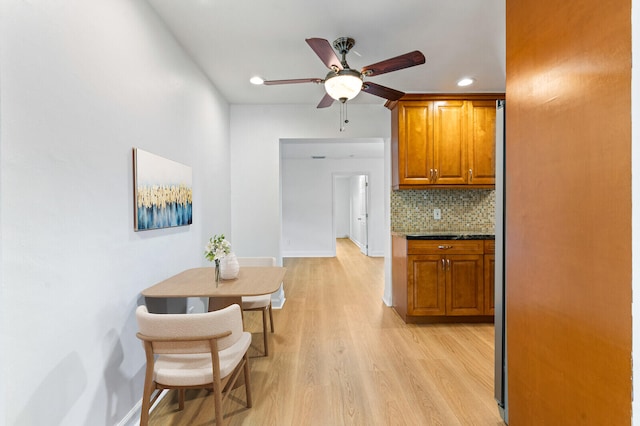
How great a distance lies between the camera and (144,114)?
6.03 feet

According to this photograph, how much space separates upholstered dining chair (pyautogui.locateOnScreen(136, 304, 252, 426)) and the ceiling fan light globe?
1.58 m

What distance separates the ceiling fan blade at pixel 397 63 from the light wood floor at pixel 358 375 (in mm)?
2157

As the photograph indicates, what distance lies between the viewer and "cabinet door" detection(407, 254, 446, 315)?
3076 millimetres

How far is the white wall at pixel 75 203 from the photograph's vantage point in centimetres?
104

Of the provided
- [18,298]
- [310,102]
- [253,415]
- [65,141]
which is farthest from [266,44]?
[253,415]

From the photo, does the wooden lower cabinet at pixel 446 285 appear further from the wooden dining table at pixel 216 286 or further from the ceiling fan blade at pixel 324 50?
the ceiling fan blade at pixel 324 50

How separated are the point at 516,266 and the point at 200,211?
7.91 ft

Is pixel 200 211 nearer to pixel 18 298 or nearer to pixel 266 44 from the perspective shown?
pixel 266 44

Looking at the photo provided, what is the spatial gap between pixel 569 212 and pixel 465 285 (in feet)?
7.47

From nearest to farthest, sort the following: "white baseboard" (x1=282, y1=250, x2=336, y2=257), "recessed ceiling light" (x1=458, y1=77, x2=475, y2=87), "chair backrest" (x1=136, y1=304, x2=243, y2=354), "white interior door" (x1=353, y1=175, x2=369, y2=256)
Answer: "chair backrest" (x1=136, y1=304, x2=243, y2=354), "recessed ceiling light" (x1=458, y1=77, x2=475, y2=87), "white baseboard" (x1=282, y1=250, x2=336, y2=257), "white interior door" (x1=353, y1=175, x2=369, y2=256)

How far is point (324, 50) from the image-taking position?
186 cm

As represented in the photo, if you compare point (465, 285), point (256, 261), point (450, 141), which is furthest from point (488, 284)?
point (256, 261)

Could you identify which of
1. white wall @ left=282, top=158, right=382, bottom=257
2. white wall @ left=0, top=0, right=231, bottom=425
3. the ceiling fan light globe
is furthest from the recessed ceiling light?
white wall @ left=282, top=158, right=382, bottom=257

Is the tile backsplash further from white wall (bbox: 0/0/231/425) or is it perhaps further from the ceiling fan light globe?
white wall (bbox: 0/0/231/425)
